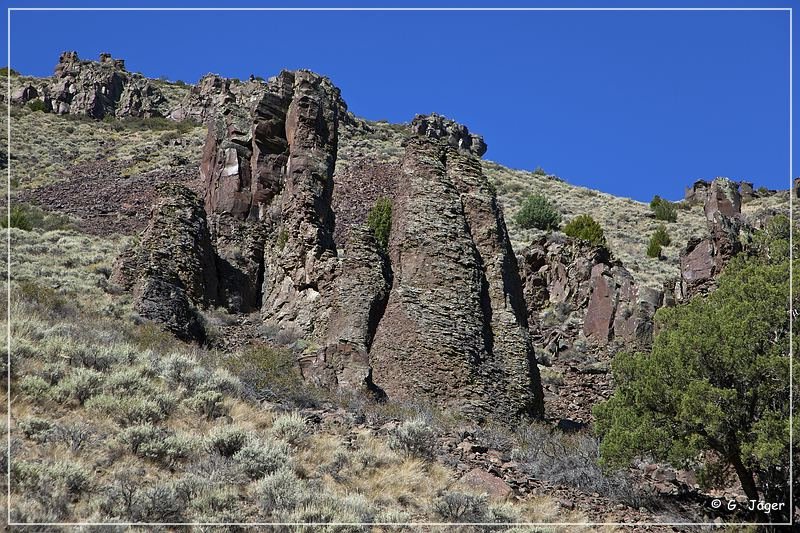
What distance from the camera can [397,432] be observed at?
41.5 ft

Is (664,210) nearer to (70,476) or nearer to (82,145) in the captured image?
(82,145)

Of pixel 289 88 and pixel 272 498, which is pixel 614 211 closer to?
pixel 289 88

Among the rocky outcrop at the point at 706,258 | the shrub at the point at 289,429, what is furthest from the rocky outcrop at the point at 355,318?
the rocky outcrop at the point at 706,258

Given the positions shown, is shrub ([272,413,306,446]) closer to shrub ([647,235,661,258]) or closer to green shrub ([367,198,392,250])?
green shrub ([367,198,392,250])

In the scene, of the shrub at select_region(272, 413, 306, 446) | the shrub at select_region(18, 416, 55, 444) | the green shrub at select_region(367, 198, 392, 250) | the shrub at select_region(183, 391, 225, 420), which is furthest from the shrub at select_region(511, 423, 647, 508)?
the green shrub at select_region(367, 198, 392, 250)

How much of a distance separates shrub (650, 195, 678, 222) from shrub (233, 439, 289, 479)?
180ft

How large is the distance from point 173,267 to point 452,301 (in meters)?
9.19

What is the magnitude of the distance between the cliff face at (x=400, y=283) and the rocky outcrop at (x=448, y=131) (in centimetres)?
5977

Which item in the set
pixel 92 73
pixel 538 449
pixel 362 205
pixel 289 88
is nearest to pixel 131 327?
pixel 538 449

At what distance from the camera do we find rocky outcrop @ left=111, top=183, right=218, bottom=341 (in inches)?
798

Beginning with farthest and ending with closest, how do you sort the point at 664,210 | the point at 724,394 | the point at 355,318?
the point at 664,210 < the point at 355,318 < the point at 724,394

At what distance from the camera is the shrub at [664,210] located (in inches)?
2420

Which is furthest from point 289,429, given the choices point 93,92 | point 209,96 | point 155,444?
point 93,92

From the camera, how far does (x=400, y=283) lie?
707 inches
